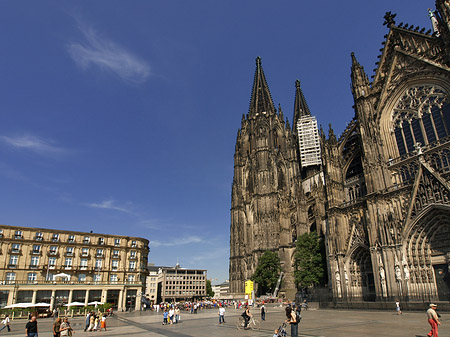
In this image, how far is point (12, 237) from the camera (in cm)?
4669

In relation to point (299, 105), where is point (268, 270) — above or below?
below

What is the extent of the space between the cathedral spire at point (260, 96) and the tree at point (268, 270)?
1524 inches

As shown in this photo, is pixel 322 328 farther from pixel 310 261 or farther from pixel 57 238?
pixel 57 238

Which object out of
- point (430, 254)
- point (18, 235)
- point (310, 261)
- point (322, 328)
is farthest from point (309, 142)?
point (322, 328)

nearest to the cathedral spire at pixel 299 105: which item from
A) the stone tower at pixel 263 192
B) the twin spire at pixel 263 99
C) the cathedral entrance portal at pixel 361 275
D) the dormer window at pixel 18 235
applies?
the twin spire at pixel 263 99

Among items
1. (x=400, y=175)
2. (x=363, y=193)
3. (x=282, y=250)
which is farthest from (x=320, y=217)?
(x=400, y=175)

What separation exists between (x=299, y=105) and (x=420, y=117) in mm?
61461

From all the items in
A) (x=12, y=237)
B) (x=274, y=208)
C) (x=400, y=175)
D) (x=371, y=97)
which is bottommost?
(x=12, y=237)

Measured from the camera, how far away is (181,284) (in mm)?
121438

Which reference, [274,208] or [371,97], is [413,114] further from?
[274,208]

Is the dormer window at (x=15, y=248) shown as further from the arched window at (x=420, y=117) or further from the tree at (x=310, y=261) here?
the arched window at (x=420, y=117)

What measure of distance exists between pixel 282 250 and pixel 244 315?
133ft

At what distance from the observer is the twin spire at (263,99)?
79875 millimetres

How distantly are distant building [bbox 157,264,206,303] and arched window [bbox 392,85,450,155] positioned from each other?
337ft
